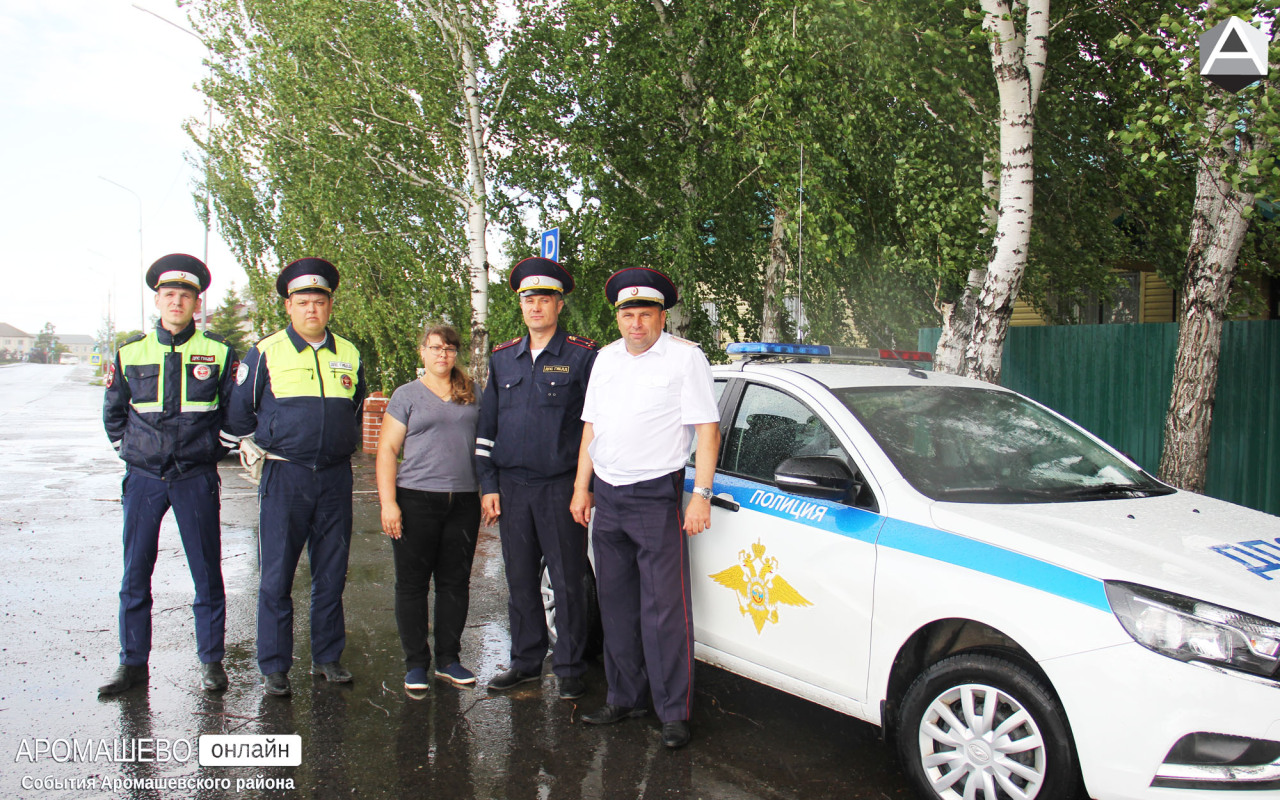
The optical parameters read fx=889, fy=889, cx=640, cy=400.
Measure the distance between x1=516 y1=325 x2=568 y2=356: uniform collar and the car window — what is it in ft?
3.17

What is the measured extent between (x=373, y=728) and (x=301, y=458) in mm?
1340

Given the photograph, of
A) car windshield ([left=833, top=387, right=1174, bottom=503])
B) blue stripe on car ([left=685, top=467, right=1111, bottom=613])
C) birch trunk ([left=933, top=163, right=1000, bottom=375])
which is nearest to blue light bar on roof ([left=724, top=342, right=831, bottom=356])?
car windshield ([left=833, top=387, right=1174, bottom=503])

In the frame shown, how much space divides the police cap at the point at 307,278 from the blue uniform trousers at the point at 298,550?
0.88m

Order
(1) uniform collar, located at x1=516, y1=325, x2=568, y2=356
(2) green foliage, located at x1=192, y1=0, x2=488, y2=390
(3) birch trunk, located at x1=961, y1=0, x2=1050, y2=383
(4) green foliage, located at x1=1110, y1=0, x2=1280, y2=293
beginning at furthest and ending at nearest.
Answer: (2) green foliage, located at x1=192, y1=0, x2=488, y2=390 < (3) birch trunk, located at x1=961, y1=0, x2=1050, y2=383 < (4) green foliage, located at x1=1110, y1=0, x2=1280, y2=293 < (1) uniform collar, located at x1=516, y1=325, x2=568, y2=356

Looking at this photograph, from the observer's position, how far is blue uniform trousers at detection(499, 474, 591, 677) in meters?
4.36

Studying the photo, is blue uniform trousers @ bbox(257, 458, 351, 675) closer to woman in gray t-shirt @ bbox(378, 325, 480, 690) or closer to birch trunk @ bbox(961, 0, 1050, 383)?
woman in gray t-shirt @ bbox(378, 325, 480, 690)

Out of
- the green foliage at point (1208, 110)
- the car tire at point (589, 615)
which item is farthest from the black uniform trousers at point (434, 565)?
the green foliage at point (1208, 110)

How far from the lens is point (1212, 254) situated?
21.3 feet

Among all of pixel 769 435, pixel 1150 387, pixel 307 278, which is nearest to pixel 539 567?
pixel 769 435

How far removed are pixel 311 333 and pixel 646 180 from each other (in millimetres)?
8438

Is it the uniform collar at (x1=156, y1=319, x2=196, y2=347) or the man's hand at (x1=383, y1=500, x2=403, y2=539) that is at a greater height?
the uniform collar at (x1=156, y1=319, x2=196, y2=347)

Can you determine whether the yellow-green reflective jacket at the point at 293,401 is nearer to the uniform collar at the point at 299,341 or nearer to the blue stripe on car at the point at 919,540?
the uniform collar at the point at 299,341

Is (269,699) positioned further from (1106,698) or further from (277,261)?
(277,261)

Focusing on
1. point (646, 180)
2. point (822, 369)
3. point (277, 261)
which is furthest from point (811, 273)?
point (277, 261)
